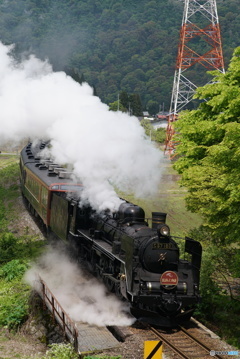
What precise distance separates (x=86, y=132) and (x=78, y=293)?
22.1ft

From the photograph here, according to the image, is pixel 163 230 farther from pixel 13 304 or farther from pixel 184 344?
pixel 13 304

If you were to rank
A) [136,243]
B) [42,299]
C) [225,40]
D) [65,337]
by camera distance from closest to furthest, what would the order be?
[65,337] < [136,243] < [42,299] < [225,40]

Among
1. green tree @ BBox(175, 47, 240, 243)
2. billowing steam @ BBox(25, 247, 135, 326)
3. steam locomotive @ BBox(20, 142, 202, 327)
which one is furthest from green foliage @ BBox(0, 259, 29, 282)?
green tree @ BBox(175, 47, 240, 243)

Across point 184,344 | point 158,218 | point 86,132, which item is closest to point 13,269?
point 86,132

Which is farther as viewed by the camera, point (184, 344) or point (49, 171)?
point (49, 171)

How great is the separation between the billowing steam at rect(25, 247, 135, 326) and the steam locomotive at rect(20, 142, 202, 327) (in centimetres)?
50

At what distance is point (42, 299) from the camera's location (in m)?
17.5

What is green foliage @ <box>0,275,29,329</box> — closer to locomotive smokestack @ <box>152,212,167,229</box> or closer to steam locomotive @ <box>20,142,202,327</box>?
steam locomotive @ <box>20,142,202,327</box>

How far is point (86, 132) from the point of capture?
2044 centimetres

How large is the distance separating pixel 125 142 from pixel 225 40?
191m

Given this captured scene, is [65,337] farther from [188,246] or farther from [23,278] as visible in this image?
[23,278]

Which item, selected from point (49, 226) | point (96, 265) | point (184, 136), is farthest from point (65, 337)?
point (184, 136)

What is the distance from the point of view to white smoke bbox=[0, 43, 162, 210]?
19.4m

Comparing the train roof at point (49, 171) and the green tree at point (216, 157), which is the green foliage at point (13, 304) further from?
the green tree at point (216, 157)
